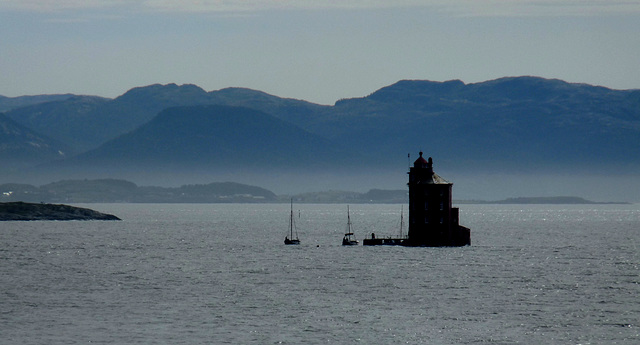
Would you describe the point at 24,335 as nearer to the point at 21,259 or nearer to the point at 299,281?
the point at 299,281

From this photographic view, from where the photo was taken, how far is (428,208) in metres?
131

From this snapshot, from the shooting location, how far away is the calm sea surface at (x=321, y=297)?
6519cm

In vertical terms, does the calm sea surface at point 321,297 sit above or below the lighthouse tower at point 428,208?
below

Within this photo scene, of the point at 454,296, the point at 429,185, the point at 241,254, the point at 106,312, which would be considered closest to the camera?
the point at 106,312

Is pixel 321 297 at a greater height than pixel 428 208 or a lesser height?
lesser

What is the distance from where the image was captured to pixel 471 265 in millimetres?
117625

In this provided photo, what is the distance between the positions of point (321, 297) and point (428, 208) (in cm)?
4845

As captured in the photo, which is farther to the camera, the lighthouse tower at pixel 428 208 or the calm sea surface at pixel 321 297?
the lighthouse tower at pixel 428 208

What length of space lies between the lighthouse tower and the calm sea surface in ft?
8.61

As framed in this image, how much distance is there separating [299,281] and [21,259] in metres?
50.3

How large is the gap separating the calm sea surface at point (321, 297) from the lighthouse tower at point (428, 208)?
2625 millimetres

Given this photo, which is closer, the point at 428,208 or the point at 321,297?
the point at 321,297

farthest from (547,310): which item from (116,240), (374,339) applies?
(116,240)

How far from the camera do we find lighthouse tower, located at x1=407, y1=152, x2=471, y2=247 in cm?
12988
